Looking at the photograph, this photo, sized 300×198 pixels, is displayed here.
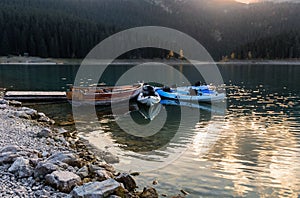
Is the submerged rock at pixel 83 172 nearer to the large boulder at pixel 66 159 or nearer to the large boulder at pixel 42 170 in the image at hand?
the large boulder at pixel 66 159

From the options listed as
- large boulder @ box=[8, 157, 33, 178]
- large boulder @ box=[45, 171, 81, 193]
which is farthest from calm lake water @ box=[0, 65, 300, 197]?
large boulder @ box=[8, 157, 33, 178]

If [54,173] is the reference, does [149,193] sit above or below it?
below

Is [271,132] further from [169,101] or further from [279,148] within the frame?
[169,101]

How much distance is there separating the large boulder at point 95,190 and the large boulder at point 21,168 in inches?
91.8

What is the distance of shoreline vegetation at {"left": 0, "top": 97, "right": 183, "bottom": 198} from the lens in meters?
11.0

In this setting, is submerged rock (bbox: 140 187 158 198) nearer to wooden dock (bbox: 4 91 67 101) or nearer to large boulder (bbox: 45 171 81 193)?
large boulder (bbox: 45 171 81 193)

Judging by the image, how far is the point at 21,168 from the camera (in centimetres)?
1216

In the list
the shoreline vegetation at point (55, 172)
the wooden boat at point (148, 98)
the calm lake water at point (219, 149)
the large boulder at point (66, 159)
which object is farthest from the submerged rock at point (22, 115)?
the wooden boat at point (148, 98)

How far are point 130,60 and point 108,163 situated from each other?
449 ft

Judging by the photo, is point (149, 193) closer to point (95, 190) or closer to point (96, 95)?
point (95, 190)

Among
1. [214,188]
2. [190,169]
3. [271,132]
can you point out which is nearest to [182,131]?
[271,132]

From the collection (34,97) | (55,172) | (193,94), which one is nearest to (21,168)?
(55,172)

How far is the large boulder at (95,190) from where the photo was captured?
1055 centimetres

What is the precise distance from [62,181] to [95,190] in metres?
1.45
